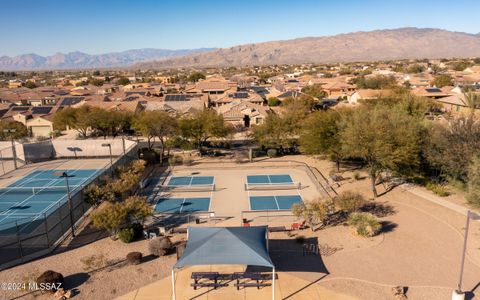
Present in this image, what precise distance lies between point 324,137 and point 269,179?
21.9 ft

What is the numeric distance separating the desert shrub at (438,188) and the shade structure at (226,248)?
17.5m

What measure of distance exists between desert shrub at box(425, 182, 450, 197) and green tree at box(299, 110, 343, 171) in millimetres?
→ 7986

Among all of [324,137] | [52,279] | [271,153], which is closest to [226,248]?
[52,279]

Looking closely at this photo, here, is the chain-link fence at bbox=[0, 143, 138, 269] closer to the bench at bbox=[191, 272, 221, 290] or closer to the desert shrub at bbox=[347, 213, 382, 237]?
the bench at bbox=[191, 272, 221, 290]

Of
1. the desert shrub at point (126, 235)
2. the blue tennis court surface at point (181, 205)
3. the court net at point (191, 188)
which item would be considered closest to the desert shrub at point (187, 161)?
the court net at point (191, 188)

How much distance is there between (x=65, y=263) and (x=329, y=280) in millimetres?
13764

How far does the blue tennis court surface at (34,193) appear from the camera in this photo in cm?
2662

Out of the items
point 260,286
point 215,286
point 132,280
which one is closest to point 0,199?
point 132,280

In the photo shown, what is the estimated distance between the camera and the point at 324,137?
34250 millimetres

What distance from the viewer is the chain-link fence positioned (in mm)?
19911

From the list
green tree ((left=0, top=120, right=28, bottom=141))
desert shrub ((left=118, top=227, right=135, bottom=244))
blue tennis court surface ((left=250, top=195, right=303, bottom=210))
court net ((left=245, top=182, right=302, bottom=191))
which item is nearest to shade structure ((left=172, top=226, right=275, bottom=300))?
desert shrub ((left=118, top=227, right=135, bottom=244))

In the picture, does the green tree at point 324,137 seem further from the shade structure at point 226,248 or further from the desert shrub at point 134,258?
the desert shrub at point 134,258

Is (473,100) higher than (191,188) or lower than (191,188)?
higher

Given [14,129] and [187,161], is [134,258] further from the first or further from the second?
[14,129]
